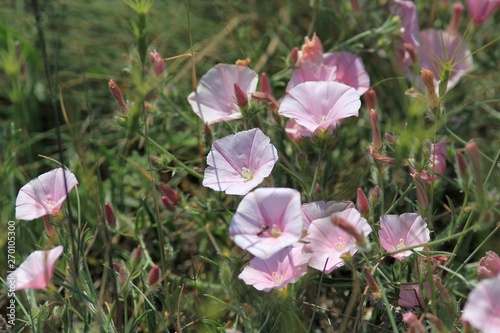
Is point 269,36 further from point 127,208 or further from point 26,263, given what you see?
point 26,263

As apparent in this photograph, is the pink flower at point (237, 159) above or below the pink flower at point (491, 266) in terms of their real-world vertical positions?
above

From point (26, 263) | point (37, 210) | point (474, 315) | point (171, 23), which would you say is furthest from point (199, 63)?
point (474, 315)

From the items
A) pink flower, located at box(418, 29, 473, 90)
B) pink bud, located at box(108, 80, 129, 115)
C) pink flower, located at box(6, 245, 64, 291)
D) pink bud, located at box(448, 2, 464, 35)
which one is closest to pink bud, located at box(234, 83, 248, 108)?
pink bud, located at box(108, 80, 129, 115)

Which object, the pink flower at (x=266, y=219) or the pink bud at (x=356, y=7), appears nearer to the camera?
the pink flower at (x=266, y=219)

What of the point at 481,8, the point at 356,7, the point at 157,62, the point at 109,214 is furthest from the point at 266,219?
the point at 481,8

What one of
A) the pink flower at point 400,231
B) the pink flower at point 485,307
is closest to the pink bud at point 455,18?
the pink flower at point 400,231

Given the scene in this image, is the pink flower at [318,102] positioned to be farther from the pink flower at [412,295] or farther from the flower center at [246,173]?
the pink flower at [412,295]

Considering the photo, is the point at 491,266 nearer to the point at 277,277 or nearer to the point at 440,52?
the point at 277,277

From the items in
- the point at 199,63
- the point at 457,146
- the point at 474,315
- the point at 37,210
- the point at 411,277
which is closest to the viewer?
the point at 474,315
